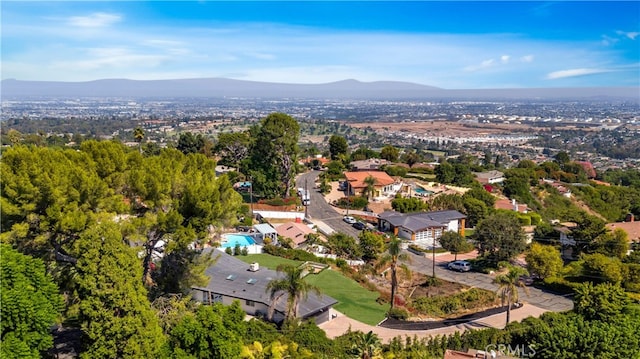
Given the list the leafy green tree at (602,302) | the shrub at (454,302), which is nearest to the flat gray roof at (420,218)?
the shrub at (454,302)

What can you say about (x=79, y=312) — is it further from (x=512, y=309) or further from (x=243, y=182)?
(x=243, y=182)

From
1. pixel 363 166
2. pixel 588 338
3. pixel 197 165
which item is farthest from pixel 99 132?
pixel 588 338

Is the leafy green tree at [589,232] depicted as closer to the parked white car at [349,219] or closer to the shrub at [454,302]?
the shrub at [454,302]

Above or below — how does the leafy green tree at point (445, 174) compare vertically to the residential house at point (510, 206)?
above

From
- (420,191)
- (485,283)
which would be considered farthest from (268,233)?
(420,191)

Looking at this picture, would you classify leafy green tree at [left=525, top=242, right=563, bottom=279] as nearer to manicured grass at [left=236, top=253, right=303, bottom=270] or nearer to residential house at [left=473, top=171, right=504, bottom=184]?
manicured grass at [left=236, top=253, right=303, bottom=270]

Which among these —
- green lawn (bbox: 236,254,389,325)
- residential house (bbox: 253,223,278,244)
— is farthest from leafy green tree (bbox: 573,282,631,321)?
residential house (bbox: 253,223,278,244)
